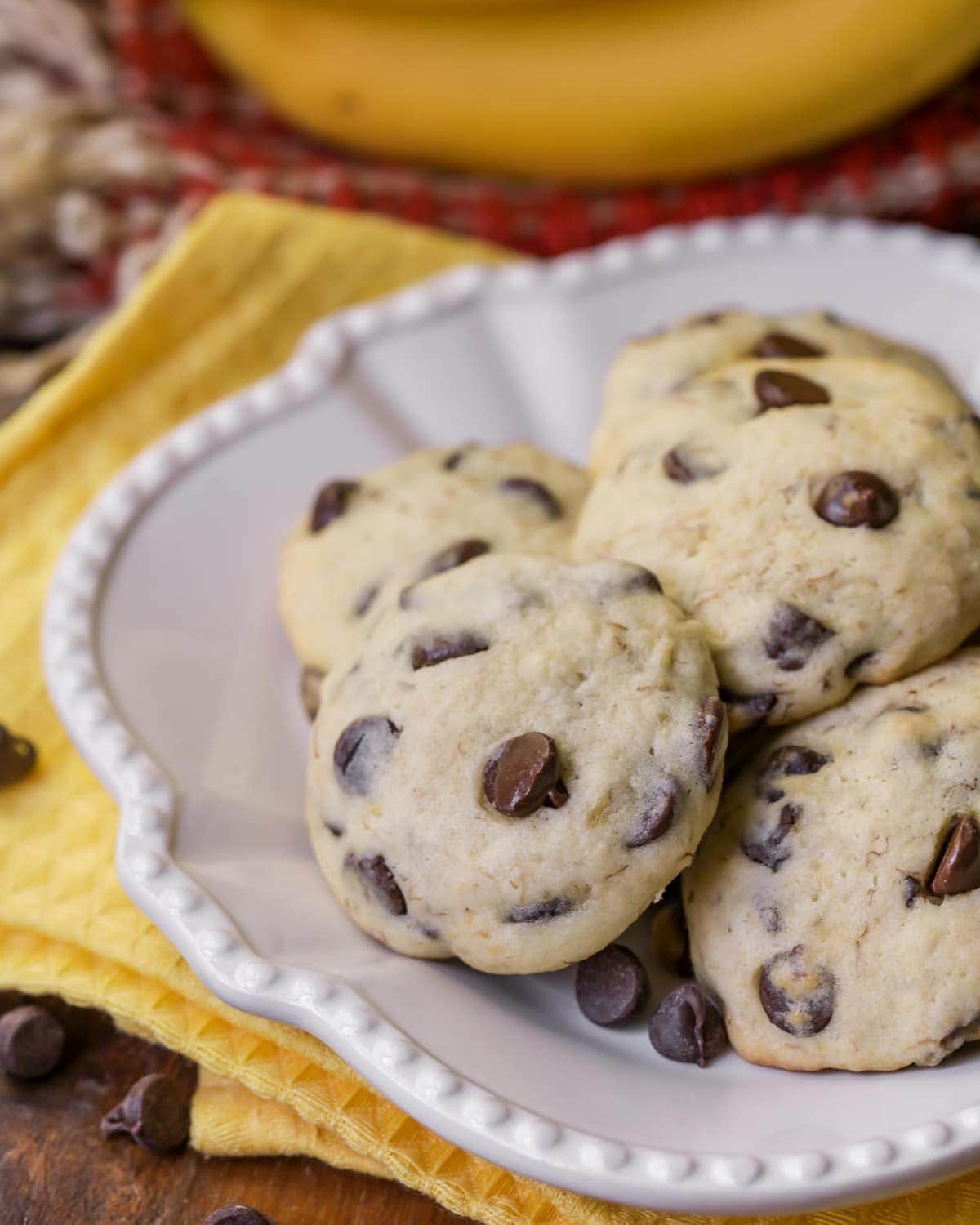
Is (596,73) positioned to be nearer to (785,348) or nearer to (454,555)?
(785,348)

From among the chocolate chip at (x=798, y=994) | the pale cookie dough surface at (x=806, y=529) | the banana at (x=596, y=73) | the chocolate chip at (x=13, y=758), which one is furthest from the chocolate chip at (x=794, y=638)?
the banana at (x=596, y=73)

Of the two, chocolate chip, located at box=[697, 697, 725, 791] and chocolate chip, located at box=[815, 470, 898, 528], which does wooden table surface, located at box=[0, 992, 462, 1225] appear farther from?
chocolate chip, located at box=[815, 470, 898, 528]

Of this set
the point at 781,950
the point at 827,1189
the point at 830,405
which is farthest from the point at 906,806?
the point at 830,405

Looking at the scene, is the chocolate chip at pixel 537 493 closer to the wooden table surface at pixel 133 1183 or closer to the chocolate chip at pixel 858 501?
the chocolate chip at pixel 858 501

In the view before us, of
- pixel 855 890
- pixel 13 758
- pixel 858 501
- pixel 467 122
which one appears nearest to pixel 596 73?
pixel 467 122

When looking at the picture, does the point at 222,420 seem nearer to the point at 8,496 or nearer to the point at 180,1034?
the point at 8,496

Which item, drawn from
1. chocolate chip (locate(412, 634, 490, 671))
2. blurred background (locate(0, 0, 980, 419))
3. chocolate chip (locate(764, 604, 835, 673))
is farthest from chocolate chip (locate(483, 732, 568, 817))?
blurred background (locate(0, 0, 980, 419))
